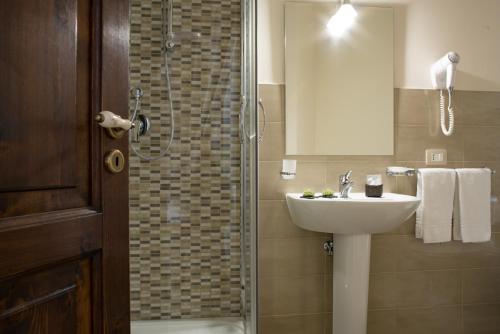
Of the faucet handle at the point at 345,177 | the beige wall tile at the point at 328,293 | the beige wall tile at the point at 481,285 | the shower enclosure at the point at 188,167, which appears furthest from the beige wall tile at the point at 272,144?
the beige wall tile at the point at 481,285

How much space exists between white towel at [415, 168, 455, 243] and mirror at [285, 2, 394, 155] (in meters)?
0.25

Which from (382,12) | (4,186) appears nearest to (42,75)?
(4,186)

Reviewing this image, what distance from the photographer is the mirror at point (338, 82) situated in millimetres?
1744

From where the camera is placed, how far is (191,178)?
5.31ft

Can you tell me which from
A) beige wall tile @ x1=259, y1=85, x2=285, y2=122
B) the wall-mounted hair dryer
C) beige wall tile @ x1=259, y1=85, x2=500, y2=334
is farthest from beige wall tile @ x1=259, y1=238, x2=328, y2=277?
the wall-mounted hair dryer

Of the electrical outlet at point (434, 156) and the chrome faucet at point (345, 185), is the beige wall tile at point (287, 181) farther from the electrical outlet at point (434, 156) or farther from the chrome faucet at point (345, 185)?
the electrical outlet at point (434, 156)

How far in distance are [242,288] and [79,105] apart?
1145 millimetres

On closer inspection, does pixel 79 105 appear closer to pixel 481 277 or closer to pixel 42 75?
pixel 42 75

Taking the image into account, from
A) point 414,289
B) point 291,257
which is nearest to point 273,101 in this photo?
point 291,257

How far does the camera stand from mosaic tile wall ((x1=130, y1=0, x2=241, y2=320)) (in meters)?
1.55

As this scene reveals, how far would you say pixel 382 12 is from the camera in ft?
5.93

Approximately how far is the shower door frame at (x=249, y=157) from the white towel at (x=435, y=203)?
0.99 m

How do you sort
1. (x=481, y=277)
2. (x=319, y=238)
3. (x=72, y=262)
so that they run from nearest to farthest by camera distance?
1. (x=72, y=262)
2. (x=319, y=238)
3. (x=481, y=277)

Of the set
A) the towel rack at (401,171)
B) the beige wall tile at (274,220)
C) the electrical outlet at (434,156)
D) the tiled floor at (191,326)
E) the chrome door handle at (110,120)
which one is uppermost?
the chrome door handle at (110,120)
